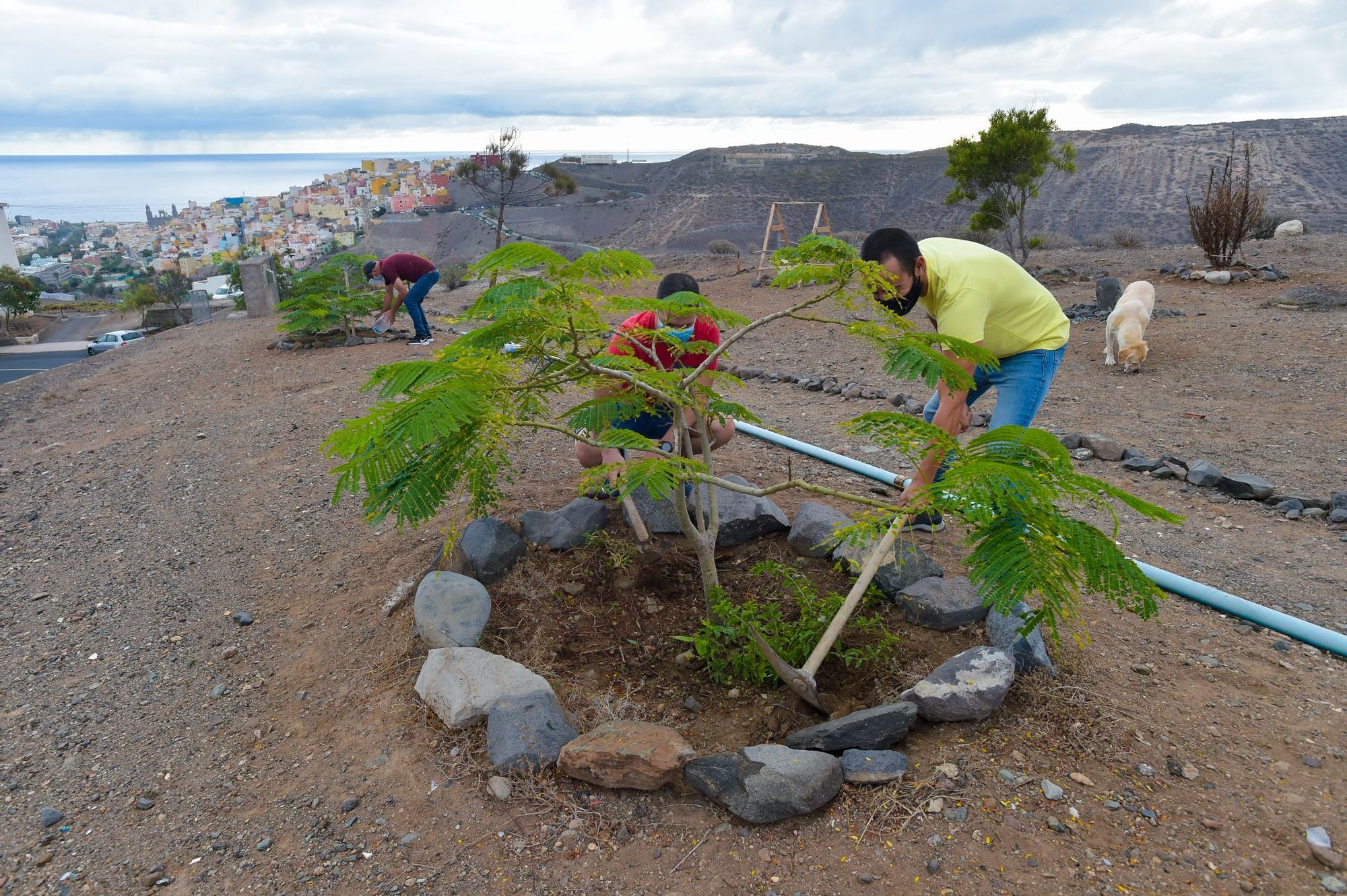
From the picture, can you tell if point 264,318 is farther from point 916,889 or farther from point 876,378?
point 916,889

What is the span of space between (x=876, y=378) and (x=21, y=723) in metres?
7.04

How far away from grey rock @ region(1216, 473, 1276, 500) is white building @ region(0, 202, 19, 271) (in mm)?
52364

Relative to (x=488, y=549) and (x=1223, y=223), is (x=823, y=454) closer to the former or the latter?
(x=488, y=549)

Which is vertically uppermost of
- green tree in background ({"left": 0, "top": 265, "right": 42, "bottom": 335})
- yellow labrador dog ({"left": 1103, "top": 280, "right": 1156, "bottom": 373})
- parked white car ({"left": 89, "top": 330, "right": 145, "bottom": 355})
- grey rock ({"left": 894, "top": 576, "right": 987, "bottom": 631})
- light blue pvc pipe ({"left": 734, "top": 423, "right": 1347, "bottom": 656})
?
yellow labrador dog ({"left": 1103, "top": 280, "right": 1156, "bottom": 373})

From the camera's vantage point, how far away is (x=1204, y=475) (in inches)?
185

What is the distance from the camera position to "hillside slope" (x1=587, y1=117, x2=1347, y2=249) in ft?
85.5

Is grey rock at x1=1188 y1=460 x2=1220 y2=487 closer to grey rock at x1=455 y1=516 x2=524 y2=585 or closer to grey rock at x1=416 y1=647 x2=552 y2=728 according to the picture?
grey rock at x1=455 y1=516 x2=524 y2=585

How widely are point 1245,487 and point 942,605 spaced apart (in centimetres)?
279

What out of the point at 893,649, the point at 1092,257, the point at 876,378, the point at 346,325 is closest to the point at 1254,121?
the point at 1092,257

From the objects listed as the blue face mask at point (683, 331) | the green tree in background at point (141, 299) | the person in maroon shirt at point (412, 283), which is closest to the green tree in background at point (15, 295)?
the green tree in background at point (141, 299)

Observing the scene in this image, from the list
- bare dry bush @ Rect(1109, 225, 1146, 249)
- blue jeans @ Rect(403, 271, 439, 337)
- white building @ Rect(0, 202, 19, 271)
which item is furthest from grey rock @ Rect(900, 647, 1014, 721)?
white building @ Rect(0, 202, 19, 271)

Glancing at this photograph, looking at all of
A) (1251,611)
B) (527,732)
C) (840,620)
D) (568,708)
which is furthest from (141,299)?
(1251,611)

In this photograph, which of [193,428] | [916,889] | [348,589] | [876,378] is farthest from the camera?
[876,378]

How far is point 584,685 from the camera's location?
2.87m
